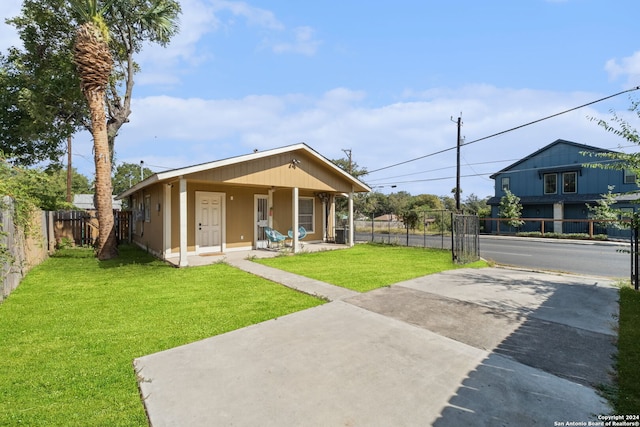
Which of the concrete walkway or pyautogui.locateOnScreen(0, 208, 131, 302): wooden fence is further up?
pyautogui.locateOnScreen(0, 208, 131, 302): wooden fence

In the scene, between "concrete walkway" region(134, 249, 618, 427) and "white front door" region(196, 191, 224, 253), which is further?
"white front door" region(196, 191, 224, 253)

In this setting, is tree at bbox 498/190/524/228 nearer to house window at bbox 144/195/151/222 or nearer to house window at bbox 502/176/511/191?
house window at bbox 502/176/511/191

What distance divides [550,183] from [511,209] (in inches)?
185

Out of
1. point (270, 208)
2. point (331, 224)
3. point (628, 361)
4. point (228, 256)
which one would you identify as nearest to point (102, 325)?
point (228, 256)

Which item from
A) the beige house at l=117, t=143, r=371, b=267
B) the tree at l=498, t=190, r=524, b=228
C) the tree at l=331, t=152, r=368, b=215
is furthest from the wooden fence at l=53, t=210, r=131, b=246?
the tree at l=498, t=190, r=524, b=228

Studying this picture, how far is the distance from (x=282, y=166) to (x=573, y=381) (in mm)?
9808

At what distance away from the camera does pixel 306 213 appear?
14.9 meters

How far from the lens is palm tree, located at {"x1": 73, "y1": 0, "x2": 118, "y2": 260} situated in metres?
9.99

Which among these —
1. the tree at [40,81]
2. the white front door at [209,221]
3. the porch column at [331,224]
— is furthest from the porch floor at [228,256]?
the tree at [40,81]

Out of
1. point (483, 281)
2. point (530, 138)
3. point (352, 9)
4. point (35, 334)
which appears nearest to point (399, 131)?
point (530, 138)

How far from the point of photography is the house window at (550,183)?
25.2 metres

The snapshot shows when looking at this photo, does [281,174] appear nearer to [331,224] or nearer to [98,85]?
[331,224]

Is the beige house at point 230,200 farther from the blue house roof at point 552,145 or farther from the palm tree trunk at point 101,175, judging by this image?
the blue house roof at point 552,145

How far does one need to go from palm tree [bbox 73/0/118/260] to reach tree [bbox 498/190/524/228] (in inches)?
1054
